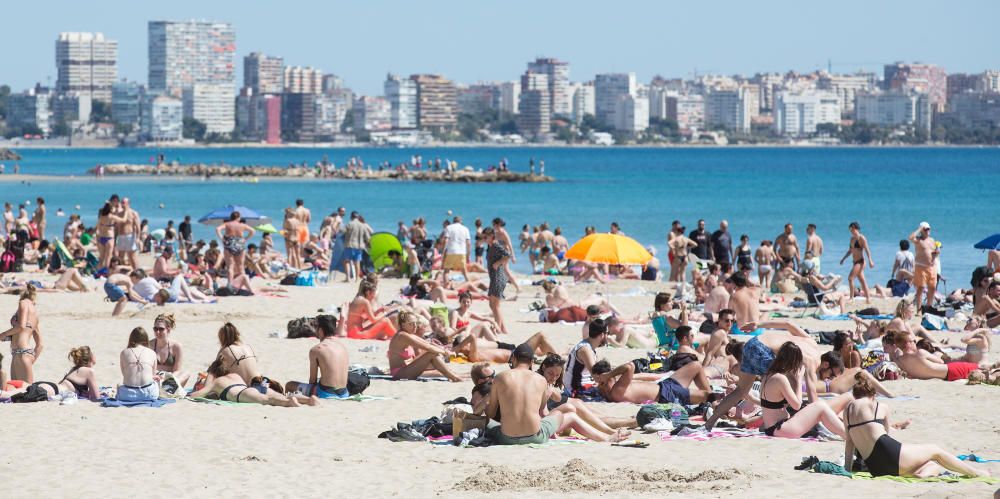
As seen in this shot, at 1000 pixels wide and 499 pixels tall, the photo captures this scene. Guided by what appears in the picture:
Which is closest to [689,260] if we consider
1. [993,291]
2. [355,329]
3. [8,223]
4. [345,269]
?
[345,269]

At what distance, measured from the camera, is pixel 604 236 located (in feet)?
58.6

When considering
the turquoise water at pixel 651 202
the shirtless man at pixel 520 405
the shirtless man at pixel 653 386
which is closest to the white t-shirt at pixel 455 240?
the turquoise water at pixel 651 202

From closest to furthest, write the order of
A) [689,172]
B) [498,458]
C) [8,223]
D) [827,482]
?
[827,482]
[498,458]
[8,223]
[689,172]

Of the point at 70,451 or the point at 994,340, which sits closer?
the point at 70,451

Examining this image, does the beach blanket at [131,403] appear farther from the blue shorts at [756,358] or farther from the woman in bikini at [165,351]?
the blue shorts at [756,358]

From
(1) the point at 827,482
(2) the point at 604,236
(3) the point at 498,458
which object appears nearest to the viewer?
(1) the point at 827,482

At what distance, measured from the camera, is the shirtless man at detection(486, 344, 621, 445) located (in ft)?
31.4

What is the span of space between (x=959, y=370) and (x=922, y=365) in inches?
Result: 13.8

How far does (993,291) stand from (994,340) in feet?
2.81

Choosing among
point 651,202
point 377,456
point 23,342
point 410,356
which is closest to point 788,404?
point 377,456

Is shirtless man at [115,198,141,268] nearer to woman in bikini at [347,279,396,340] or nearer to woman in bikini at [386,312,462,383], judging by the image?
woman in bikini at [347,279,396,340]

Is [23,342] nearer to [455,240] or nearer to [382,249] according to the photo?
[455,240]

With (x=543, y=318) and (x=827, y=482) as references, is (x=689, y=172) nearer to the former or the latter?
(x=543, y=318)

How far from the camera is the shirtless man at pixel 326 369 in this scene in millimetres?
11508
